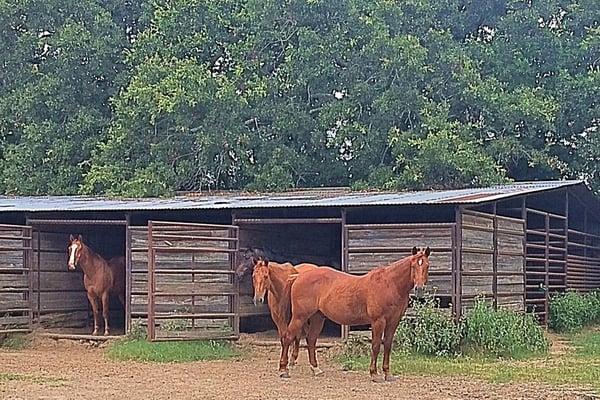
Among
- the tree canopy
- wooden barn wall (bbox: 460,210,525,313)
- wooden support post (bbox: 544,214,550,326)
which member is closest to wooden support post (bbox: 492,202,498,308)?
wooden barn wall (bbox: 460,210,525,313)

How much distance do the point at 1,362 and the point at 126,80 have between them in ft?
38.6

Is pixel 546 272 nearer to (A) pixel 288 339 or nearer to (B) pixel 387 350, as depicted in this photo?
(B) pixel 387 350

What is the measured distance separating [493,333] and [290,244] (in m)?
Answer: 4.73

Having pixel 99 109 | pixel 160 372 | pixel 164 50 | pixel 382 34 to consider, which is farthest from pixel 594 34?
pixel 160 372

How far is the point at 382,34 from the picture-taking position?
20891 mm

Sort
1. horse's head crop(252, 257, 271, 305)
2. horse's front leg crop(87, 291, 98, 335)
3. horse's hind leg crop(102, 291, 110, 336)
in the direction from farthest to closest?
horse's front leg crop(87, 291, 98, 335), horse's hind leg crop(102, 291, 110, 336), horse's head crop(252, 257, 271, 305)

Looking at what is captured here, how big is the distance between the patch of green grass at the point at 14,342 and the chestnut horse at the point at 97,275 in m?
1.15

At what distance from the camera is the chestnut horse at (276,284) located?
469 inches

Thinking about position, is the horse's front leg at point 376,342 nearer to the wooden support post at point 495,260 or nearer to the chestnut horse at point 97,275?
the wooden support post at point 495,260

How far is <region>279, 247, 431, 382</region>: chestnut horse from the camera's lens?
36.1 ft

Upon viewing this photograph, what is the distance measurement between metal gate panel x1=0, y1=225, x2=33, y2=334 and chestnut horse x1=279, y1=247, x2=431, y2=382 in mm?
5174

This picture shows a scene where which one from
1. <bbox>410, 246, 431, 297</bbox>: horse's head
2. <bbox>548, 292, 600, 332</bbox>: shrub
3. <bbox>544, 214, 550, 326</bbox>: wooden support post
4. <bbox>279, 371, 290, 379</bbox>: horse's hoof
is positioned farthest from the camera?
<bbox>548, 292, 600, 332</bbox>: shrub

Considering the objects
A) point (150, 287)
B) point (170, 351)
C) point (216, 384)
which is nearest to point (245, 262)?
point (150, 287)

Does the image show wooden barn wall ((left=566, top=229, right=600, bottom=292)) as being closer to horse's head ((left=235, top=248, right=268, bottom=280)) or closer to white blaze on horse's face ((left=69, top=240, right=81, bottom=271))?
horse's head ((left=235, top=248, right=268, bottom=280))
